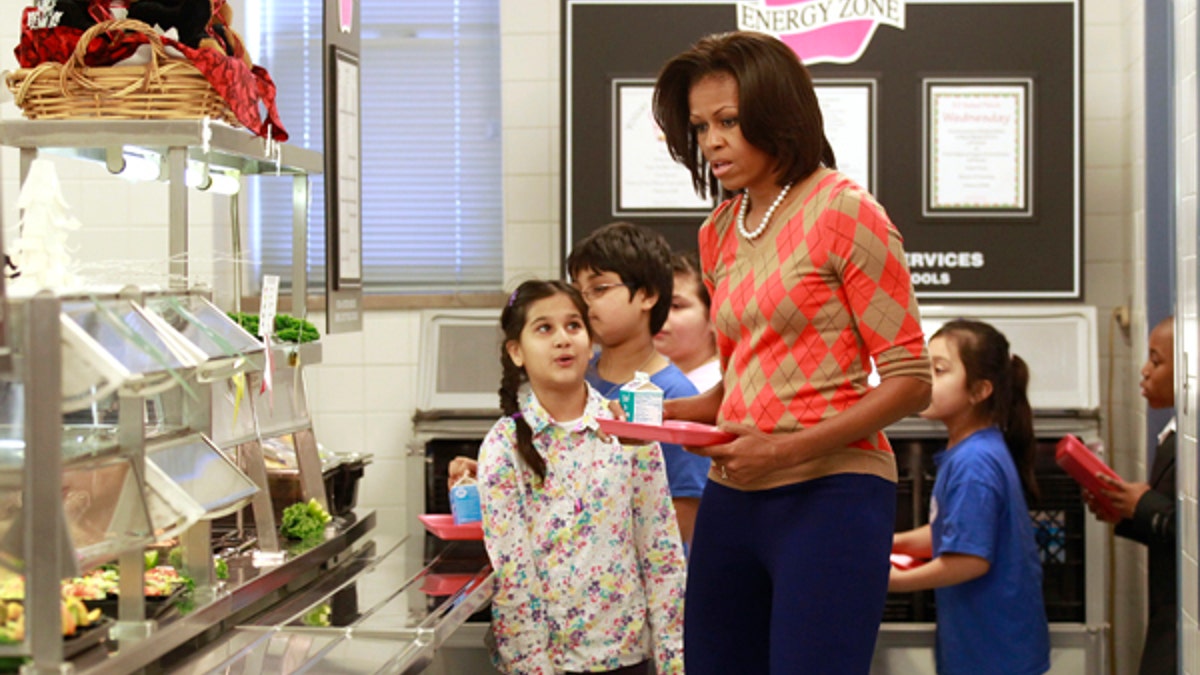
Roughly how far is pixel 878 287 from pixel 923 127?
8.94 ft

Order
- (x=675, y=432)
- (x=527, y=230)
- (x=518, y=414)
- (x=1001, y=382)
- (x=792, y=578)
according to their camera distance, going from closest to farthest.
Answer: (x=792, y=578) → (x=675, y=432) → (x=518, y=414) → (x=1001, y=382) → (x=527, y=230)

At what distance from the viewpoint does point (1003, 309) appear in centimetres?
463

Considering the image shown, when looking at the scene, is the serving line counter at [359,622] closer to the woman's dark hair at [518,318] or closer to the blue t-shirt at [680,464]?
the woman's dark hair at [518,318]

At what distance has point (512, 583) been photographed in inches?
105

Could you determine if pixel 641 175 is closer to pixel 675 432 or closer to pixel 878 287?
pixel 675 432

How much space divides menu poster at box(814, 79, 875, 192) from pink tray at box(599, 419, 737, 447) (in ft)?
7.94

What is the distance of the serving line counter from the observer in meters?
2.11

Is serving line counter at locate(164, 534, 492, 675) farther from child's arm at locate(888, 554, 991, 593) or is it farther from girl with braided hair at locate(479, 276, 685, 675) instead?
child's arm at locate(888, 554, 991, 593)

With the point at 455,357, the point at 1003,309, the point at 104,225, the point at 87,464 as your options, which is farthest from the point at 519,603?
the point at 104,225

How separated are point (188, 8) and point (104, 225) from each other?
2.78m

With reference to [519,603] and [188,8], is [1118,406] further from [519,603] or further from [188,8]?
[188,8]

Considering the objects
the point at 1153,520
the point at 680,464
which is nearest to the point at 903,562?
the point at 1153,520

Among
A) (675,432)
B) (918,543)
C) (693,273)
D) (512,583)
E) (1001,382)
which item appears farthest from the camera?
(918,543)

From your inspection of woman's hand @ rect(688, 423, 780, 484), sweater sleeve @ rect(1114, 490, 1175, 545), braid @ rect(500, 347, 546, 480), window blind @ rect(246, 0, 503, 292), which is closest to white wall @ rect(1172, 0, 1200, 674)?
sweater sleeve @ rect(1114, 490, 1175, 545)
